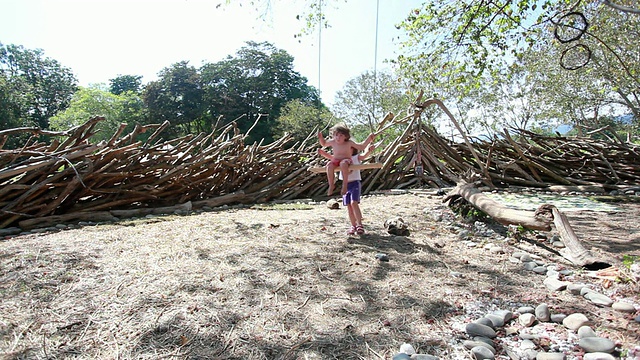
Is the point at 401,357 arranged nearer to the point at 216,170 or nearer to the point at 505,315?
the point at 505,315

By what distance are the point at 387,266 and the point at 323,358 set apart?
1.03 meters

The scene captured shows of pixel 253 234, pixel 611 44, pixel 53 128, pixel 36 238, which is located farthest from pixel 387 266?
pixel 53 128

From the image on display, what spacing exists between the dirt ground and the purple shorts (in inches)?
10.8

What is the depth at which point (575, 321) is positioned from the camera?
1.52m

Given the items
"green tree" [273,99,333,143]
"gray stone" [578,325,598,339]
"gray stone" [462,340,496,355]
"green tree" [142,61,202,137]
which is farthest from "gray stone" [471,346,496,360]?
"green tree" [142,61,202,137]

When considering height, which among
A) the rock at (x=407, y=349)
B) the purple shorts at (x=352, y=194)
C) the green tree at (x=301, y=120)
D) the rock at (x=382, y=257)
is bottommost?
the rock at (x=407, y=349)

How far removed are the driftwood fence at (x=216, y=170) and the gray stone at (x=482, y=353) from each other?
3279mm

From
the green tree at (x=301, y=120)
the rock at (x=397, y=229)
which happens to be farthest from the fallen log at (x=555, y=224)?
the green tree at (x=301, y=120)

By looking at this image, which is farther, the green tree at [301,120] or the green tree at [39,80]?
the green tree at [39,80]

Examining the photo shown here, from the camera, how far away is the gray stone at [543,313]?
5.22 ft

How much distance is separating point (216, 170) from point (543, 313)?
13.4 feet

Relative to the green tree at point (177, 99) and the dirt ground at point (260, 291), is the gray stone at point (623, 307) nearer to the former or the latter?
the dirt ground at point (260, 291)

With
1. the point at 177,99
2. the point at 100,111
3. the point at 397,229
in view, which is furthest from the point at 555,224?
the point at 100,111

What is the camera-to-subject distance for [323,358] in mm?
1344
